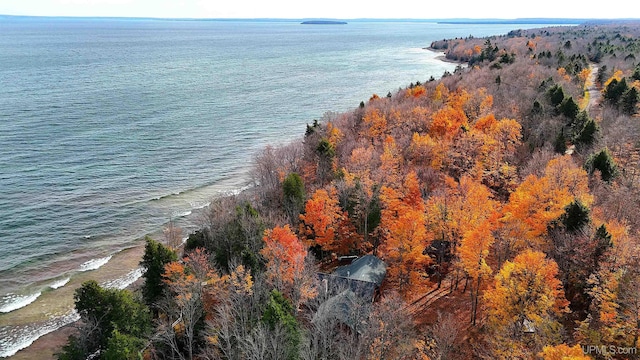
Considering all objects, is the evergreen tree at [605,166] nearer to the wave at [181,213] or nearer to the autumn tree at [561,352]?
the autumn tree at [561,352]

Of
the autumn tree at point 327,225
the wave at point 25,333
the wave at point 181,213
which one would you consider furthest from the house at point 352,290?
the wave at point 181,213

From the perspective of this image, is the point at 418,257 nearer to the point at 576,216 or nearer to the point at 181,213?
the point at 576,216

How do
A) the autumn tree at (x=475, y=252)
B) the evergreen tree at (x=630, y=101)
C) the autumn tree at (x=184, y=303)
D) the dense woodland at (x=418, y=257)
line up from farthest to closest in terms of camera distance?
the evergreen tree at (x=630, y=101) < the autumn tree at (x=475, y=252) < the autumn tree at (x=184, y=303) < the dense woodland at (x=418, y=257)

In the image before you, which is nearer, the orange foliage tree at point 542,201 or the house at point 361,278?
the orange foliage tree at point 542,201

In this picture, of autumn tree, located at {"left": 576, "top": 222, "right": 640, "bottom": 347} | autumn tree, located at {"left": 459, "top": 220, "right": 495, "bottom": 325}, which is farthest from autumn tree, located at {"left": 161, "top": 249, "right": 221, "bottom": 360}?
autumn tree, located at {"left": 576, "top": 222, "right": 640, "bottom": 347}

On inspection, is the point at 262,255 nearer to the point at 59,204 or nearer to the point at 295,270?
the point at 295,270

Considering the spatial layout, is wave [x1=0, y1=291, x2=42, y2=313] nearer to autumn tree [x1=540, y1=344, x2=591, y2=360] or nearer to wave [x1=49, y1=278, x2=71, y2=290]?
wave [x1=49, y1=278, x2=71, y2=290]

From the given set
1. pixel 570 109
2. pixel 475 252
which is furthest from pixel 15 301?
pixel 570 109
